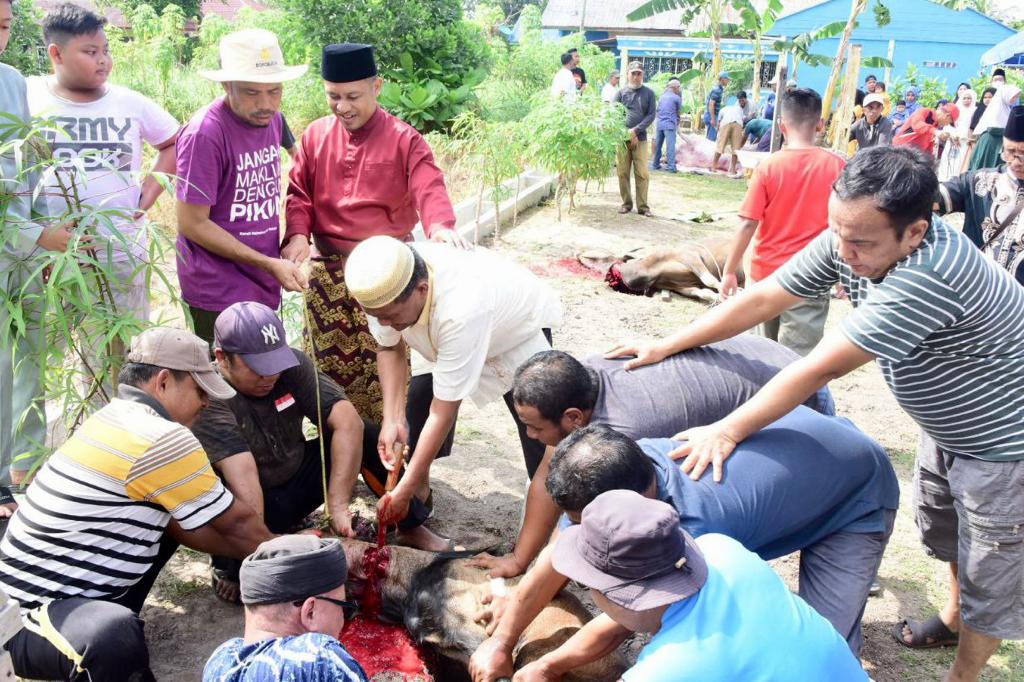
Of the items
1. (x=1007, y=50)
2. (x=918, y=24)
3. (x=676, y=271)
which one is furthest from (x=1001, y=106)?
(x=918, y=24)

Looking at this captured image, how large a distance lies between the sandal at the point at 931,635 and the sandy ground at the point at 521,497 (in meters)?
0.04

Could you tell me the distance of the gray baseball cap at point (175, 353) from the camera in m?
3.01

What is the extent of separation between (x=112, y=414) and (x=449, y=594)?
4.54 ft

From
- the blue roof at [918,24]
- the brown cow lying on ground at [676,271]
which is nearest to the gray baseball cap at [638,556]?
the brown cow lying on ground at [676,271]

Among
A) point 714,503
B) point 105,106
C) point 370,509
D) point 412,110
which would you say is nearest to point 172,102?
point 412,110

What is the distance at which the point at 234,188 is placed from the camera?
13.7ft

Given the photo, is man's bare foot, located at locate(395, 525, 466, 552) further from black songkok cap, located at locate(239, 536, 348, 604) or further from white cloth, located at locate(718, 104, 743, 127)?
white cloth, located at locate(718, 104, 743, 127)

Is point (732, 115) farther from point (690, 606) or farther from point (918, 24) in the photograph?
point (918, 24)

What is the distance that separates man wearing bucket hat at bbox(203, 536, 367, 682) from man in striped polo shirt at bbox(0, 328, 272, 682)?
83 cm

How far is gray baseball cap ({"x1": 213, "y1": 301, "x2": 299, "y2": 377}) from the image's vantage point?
11.5ft

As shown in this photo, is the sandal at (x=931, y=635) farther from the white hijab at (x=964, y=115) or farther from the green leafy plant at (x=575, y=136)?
the white hijab at (x=964, y=115)

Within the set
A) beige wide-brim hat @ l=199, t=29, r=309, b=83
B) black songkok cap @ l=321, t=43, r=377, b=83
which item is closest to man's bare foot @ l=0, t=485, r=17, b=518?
beige wide-brim hat @ l=199, t=29, r=309, b=83

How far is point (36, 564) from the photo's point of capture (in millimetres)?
2785

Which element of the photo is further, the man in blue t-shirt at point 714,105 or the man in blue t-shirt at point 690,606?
the man in blue t-shirt at point 714,105
